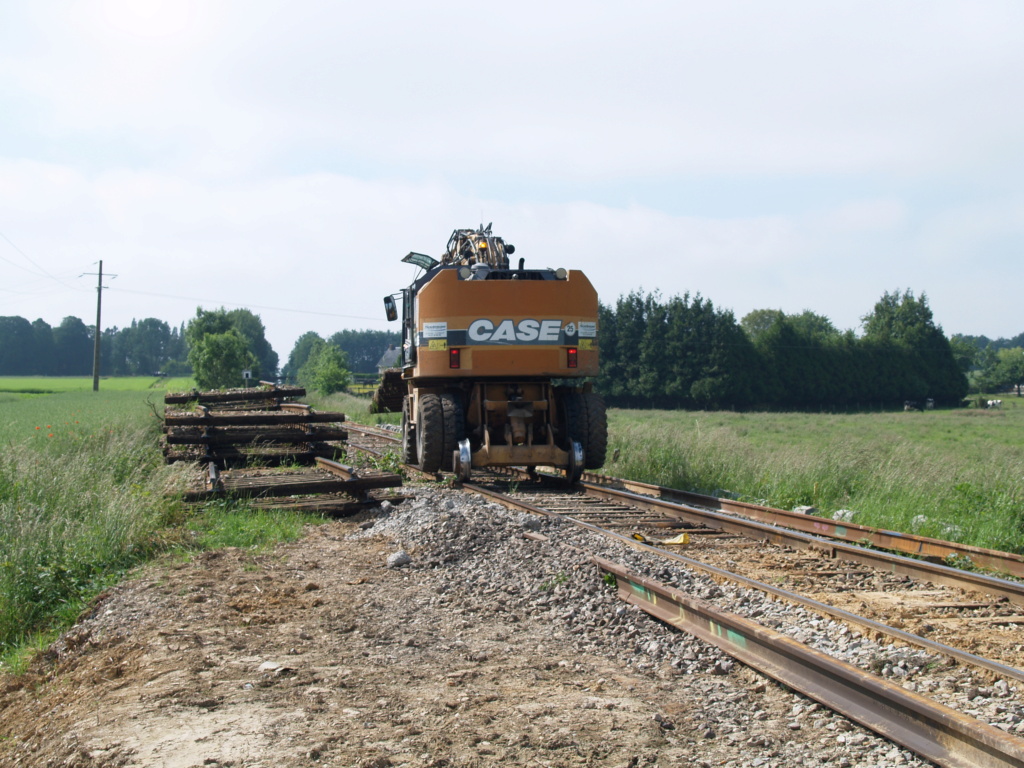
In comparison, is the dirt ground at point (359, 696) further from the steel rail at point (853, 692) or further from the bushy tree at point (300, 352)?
the bushy tree at point (300, 352)

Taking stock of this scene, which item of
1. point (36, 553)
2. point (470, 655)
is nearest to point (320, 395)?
point (36, 553)

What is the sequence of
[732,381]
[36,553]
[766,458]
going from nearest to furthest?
[36,553]
[766,458]
[732,381]

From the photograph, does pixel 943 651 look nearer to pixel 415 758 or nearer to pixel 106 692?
pixel 415 758

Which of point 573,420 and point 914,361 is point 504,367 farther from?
point 914,361

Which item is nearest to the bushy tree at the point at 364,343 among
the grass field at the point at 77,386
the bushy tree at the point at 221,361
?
the grass field at the point at 77,386

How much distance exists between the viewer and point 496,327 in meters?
11.2

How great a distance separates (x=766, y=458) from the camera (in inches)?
574

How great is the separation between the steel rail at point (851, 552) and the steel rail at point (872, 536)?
0.28 meters

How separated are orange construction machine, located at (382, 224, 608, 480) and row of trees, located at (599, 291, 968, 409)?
53.1 metres

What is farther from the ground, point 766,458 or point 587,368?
point 587,368

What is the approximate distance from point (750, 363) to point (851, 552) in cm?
6569

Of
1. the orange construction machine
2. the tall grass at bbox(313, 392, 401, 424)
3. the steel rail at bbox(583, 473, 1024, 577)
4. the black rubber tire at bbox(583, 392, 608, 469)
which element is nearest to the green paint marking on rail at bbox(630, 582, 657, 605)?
the steel rail at bbox(583, 473, 1024, 577)

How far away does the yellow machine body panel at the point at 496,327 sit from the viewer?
11.1m

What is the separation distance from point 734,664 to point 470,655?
1.41 meters
